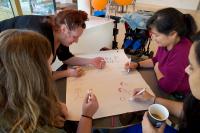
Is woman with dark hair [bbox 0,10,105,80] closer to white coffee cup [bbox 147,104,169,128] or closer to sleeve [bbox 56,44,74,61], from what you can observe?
sleeve [bbox 56,44,74,61]

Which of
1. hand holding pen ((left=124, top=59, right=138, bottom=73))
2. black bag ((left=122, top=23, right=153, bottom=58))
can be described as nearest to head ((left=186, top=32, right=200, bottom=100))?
hand holding pen ((left=124, top=59, right=138, bottom=73))

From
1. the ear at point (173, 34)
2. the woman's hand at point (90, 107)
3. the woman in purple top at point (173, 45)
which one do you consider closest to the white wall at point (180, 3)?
the woman in purple top at point (173, 45)

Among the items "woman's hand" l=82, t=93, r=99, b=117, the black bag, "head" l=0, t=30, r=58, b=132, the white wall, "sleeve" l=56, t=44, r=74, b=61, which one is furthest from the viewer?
the white wall

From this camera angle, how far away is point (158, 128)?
0.82 metres

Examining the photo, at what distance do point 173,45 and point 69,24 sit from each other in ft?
2.34

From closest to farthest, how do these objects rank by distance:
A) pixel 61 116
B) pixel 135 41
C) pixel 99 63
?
1. pixel 61 116
2. pixel 99 63
3. pixel 135 41

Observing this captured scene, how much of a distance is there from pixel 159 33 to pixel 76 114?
78cm

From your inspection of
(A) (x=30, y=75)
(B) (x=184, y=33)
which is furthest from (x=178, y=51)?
(A) (x=30, y=75)

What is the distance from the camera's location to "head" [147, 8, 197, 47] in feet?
3.95

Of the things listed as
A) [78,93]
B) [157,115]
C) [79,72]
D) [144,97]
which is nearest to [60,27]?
[79,72]

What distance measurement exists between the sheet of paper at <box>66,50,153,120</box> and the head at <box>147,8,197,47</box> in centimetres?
31

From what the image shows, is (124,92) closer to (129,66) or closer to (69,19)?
(129,66)

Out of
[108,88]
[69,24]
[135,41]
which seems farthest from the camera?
[135,41]

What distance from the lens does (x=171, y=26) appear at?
120cm
